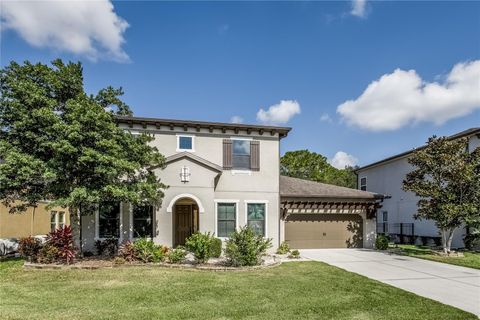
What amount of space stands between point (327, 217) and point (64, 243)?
13751 millimetres

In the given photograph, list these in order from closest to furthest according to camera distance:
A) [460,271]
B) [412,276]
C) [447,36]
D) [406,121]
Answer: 1. [412,276]
2. [460,271]
3. [447,36]
4. [406,121]

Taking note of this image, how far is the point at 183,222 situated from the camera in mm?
18609

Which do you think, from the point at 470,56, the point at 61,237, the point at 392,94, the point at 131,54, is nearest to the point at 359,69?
the point at 392,94

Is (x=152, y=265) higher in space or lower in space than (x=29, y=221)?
lower

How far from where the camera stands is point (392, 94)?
21469 millimetres

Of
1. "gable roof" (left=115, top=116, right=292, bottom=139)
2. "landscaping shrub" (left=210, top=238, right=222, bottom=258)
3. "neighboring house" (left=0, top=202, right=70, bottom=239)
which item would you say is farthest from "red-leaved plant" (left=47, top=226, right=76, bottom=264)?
"gable roof" (left=115, top=116, right=292, bottom=139)

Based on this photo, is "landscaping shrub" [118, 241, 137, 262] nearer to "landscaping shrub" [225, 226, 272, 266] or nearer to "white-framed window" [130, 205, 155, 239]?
"white-framed window" [130, 205, 155, 239]

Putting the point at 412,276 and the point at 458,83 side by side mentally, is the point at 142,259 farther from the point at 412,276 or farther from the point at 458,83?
the point at 458,83

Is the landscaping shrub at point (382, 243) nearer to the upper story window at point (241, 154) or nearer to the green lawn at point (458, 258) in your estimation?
the green lawn at point (458, 258)

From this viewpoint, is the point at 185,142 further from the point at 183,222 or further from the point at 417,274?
the point at 417,274

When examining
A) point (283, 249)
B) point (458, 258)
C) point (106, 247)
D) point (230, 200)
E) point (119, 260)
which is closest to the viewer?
point (119, 260)

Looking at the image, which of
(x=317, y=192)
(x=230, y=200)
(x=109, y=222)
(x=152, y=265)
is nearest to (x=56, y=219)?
(x=109, y=222)

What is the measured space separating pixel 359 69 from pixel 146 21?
12097 millimetres

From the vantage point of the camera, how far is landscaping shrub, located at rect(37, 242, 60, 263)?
41.6 feet
